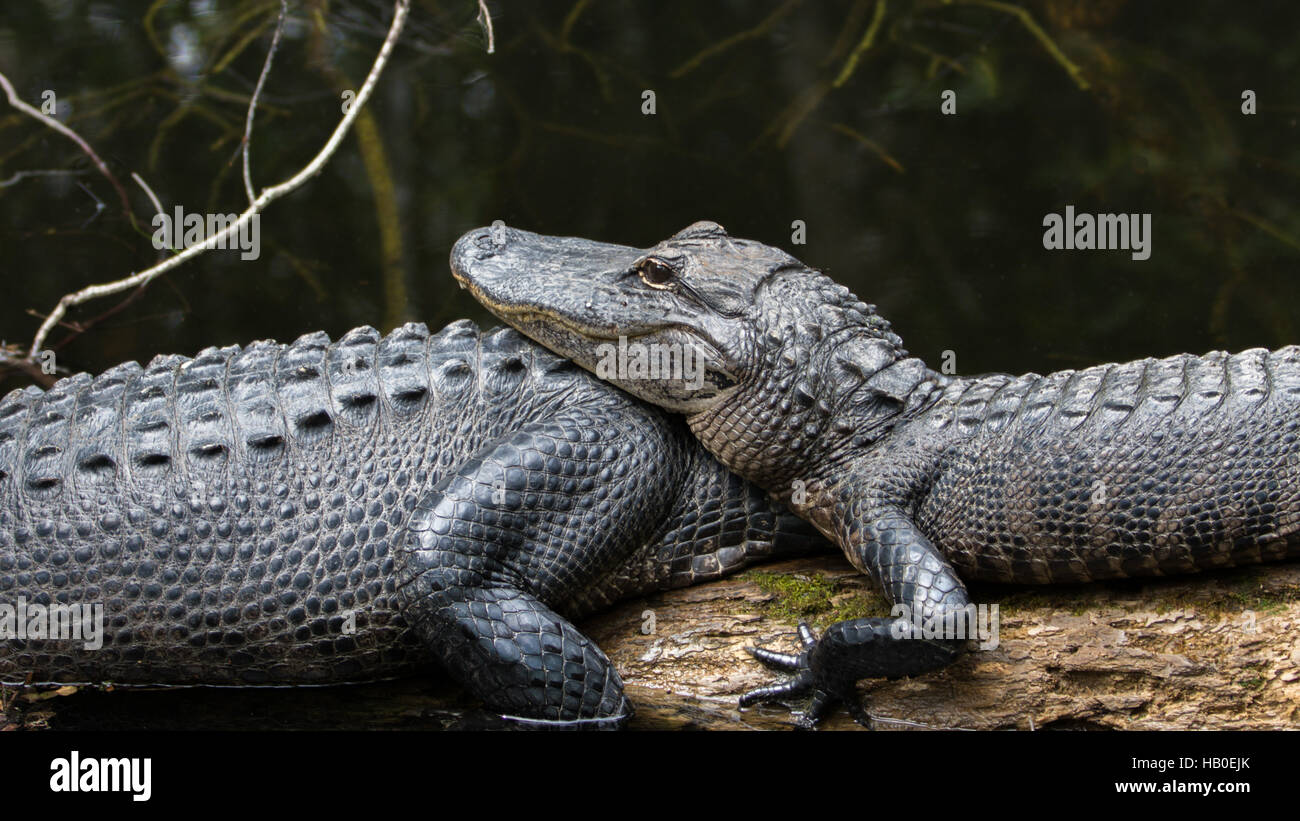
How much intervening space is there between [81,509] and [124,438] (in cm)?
22

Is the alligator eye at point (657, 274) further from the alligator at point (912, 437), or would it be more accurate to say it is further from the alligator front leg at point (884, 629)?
the alligator front leg at point (884, 629)

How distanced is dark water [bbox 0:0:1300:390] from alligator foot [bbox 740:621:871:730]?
3286 mm

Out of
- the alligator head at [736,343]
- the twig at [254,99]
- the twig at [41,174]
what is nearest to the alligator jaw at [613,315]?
the alligator head at [736,343]

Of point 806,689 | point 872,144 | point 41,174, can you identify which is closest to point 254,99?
point 41,174

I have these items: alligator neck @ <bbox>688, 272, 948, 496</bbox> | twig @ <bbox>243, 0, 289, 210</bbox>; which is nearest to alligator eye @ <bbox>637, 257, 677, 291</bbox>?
alligator neck @ <bbox>688, 272, 948, 496</bbox>

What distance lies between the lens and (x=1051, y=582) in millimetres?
2977

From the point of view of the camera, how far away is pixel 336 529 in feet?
9.75

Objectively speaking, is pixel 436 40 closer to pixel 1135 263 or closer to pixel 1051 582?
pixel 1135 263

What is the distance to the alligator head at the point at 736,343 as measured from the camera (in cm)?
300

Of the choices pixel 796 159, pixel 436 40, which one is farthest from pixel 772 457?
pixel 436 40

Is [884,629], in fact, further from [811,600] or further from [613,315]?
[613,315]

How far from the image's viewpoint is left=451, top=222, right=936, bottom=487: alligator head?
9.84 feet
